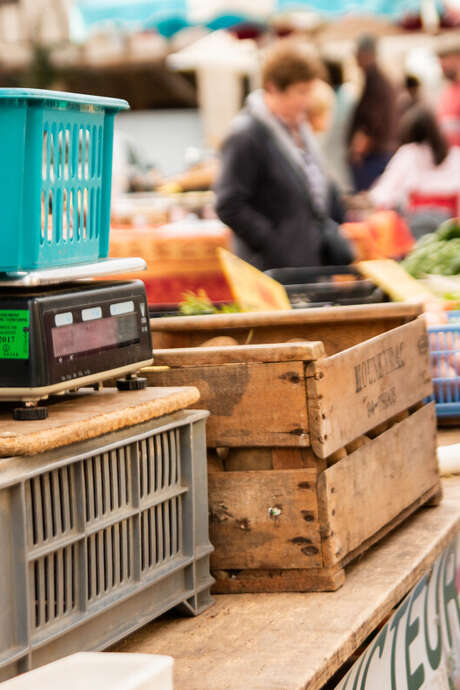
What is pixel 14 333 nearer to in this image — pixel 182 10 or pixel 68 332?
pixel 68 332

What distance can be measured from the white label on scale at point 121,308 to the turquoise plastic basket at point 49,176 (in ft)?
0.31

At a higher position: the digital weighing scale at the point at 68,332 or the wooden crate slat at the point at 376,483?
the digital weighing scale at the point at 68,332

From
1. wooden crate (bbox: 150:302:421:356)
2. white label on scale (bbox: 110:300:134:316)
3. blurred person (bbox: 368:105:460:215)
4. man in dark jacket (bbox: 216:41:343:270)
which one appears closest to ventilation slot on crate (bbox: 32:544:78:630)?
white label on scale (bbox: 110:300:134:316)

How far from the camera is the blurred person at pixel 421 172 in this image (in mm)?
9250

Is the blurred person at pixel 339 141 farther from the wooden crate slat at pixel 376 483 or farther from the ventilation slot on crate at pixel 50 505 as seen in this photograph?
the ventilation slot on crate at pixel 50 505

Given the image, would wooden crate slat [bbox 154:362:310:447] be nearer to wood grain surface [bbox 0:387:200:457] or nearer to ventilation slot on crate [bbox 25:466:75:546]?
wood grain surface [bbox 0:387:200:457]

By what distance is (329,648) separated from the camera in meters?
1.78

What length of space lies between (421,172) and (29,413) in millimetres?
8066

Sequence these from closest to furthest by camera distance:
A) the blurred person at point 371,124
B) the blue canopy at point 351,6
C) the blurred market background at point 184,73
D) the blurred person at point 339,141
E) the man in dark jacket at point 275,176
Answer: the man in dark jacket at point 275,176
the blurred market background at point 184,73
the blue canopy at point 351,6
the blurred person at point 371,124
the blurred person at point 339,141

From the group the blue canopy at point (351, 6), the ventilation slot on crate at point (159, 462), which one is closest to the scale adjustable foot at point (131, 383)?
the ventilation slot on crate at point (159, 462)

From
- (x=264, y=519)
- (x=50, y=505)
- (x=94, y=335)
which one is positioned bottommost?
(x=264, y=519)

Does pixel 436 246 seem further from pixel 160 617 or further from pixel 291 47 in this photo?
pixel 160 617

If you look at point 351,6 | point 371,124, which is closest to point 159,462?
point 351,6

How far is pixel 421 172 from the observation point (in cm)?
943
